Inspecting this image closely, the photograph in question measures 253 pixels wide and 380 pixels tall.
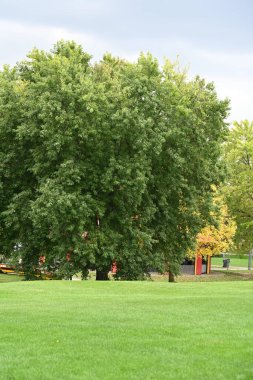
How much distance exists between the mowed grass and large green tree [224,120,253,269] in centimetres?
3048

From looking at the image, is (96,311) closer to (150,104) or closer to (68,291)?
(68,291)

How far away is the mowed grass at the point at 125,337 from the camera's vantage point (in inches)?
308

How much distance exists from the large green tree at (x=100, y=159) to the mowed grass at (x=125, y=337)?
32.6 feet

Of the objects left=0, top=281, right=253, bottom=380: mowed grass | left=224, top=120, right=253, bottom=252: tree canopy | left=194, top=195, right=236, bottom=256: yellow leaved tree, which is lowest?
left=0, top=281, right=253, bottom=380: mowed grass

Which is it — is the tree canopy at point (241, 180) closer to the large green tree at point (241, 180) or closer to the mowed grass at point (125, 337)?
the large green tree at point (241, 180)

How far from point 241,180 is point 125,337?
3732 cm

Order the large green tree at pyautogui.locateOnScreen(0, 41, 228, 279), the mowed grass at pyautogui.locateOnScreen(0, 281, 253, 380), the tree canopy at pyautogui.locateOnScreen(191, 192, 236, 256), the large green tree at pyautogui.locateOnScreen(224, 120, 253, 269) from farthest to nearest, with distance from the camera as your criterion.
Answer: the large green tree at pyautogui.locateOnScreen(224, 120, 253, 269)
the tree canopy at pyautogui.locateOnScreen(191, 192, 236, 256)
the large green tree at pyautogui.locateOnScreen(0, 41, 228, 279)
the mowed grass at pyautogui.locateOnScreen(0, 281, 253, 380)

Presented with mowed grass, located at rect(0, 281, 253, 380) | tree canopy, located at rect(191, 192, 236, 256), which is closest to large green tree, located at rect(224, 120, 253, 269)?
tree canopy, located at rect(191, 192, 236, 256)

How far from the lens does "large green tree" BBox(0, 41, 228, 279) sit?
25.1 m

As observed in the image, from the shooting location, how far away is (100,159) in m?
26.3

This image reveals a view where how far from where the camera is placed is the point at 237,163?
47438mm

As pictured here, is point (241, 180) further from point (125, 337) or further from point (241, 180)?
point (125, 337)

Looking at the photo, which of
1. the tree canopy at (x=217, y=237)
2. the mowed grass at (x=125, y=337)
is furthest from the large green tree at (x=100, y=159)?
the tree canopy at (x=217, y=237)

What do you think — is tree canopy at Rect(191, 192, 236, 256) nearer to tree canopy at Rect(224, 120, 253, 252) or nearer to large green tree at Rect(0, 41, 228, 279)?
tree canopy at Rect(224, 120, 253, 252)
